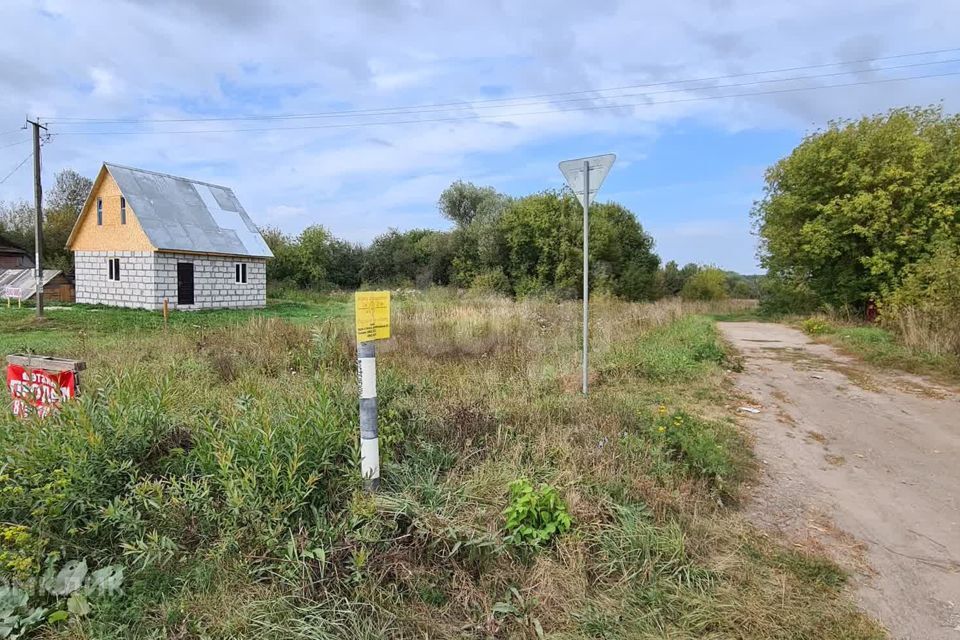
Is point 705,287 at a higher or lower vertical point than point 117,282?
higher

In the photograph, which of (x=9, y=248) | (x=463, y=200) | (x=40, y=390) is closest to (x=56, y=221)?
(x=9, y=248)

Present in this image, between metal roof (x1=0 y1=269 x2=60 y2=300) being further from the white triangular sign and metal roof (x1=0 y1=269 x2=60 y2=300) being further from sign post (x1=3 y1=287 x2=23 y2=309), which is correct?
the white triangular sign

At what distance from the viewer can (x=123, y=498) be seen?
2.83m

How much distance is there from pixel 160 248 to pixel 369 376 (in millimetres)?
22933

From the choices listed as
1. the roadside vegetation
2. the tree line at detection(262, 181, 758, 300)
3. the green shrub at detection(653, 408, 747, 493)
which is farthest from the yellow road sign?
the tree line at detection(262, 181, 758, 300)

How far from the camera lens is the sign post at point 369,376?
9.59 feet

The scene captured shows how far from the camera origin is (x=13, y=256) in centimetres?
3912

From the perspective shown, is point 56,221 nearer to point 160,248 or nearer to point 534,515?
point 160,248

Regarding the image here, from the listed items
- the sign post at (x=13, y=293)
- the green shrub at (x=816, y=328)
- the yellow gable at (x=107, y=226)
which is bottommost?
the green shrub at (x=816, y=328)

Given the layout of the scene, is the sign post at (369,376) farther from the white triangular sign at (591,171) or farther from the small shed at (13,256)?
the small shed at (13,256)

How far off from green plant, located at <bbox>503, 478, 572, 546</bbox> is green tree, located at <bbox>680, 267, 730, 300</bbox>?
42.3 m

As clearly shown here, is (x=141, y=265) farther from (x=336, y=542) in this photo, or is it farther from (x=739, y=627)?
(x=739, y=627)

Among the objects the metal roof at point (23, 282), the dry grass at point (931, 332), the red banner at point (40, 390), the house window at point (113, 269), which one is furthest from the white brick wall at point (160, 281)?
the dry grass at point (931, 332)

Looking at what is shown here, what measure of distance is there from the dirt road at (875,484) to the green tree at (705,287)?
120 feet
